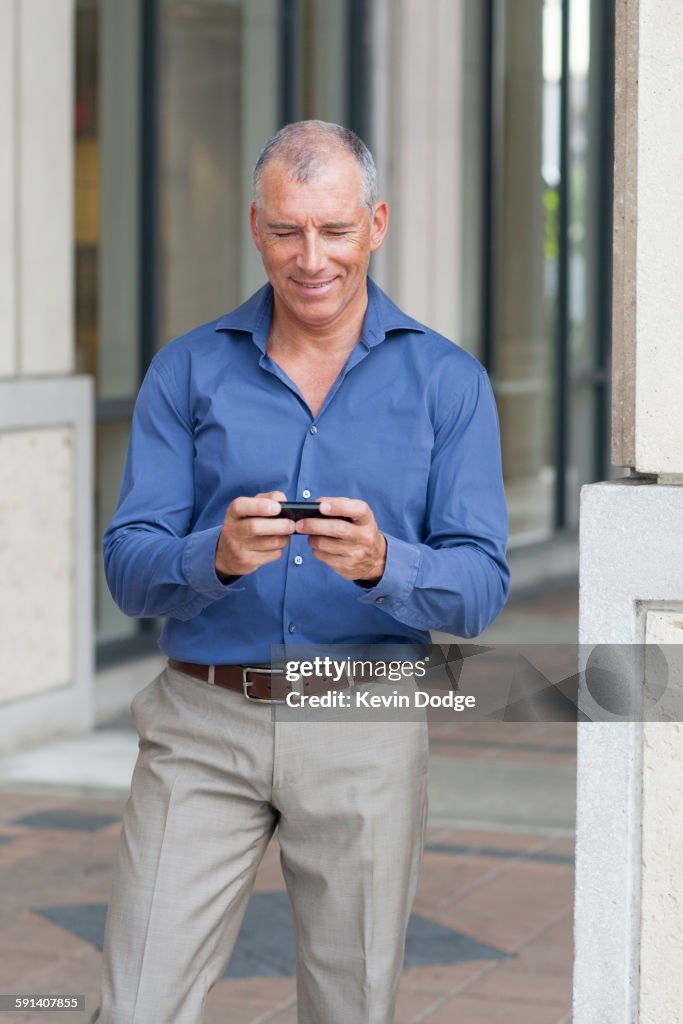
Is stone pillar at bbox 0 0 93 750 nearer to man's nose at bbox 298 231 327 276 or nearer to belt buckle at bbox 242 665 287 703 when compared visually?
belt buckle at bbox 242 665 287 703

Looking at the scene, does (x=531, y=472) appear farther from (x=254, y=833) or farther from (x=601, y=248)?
(x=254, y=833)

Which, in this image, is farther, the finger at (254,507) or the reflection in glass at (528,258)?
the reflection in glass at (528,258)

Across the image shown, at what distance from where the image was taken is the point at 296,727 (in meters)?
2.66

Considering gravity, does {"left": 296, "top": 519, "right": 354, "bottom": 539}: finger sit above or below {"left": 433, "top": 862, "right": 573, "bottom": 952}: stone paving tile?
above

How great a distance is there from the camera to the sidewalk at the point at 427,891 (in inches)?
172

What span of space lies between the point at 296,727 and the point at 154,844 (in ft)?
0.88

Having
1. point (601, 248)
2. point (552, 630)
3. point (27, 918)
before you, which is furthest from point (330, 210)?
point (601, 248)

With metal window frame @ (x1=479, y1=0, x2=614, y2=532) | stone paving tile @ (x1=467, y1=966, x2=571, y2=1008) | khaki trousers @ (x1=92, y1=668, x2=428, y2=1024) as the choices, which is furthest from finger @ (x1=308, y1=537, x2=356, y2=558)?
metal window frame @ (x1=479, y1=0, x2=614, y2=532)

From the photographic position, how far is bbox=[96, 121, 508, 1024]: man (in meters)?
2.62

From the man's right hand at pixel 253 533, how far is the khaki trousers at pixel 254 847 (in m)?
0.32

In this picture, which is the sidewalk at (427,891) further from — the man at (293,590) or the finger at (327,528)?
the finger at (327,528)

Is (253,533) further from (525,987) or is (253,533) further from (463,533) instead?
(525,987)

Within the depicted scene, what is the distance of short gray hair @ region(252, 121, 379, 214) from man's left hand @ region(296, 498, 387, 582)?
1.62 ft

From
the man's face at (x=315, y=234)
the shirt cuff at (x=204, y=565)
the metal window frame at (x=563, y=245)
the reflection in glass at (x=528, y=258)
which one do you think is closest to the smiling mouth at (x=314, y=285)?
the man's face at (x=315, y=234)
